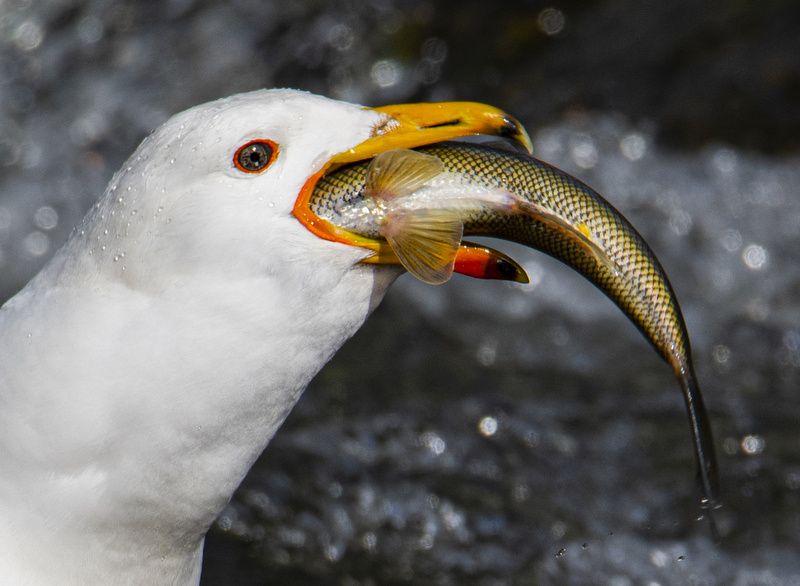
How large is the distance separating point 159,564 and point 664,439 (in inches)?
131

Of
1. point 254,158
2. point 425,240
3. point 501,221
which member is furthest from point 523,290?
Answer: point 254,158

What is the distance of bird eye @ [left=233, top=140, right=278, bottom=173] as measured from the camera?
6.62 ft

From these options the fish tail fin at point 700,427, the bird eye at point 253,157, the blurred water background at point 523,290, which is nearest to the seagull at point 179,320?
the bird eye at point 253,157

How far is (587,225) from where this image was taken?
226cm

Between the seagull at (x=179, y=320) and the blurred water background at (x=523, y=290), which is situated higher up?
the seagull at (x=179, y=320)

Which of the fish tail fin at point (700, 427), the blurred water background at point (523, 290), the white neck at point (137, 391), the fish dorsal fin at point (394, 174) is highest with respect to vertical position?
the fish dorsal fin at point (394, 174)

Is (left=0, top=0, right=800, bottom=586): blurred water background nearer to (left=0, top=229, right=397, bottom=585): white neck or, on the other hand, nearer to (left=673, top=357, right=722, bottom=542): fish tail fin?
(left=673, top=357, right=722, bottom=542): fish tail fin

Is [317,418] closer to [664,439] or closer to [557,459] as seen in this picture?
[557,459]

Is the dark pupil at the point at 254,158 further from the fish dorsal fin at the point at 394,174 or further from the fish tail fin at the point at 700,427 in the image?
the fish tail fin at the point at 700,427

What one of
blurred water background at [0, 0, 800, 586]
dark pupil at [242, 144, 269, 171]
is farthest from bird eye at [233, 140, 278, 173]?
blurred water background at [0, 0, 800, 586]

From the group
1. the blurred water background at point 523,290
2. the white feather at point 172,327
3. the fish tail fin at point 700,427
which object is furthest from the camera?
the blurred water background at point 523,290

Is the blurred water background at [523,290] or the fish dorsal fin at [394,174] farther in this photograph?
the blurred water background at [523,290]

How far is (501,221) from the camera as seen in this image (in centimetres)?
221

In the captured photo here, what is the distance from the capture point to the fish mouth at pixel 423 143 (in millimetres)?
2047
